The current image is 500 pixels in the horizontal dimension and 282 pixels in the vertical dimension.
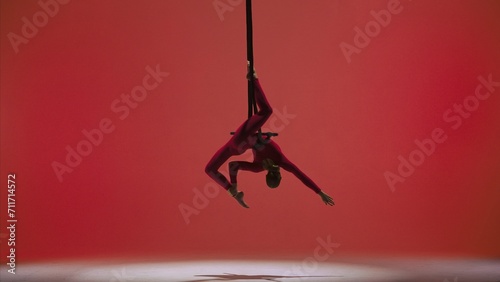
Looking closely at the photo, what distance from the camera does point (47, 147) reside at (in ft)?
29.5

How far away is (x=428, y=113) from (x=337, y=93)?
1.17 m

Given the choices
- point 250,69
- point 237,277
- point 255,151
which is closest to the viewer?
point 250,69

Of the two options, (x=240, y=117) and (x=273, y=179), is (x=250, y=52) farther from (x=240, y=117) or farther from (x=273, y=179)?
(x=240, y=117)

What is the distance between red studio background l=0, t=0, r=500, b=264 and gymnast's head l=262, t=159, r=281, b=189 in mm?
3499

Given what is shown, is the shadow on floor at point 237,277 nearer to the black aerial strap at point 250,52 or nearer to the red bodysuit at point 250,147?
the red bodysuit at point 250,147

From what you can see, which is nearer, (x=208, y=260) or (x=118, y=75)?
(x=208, y=260)

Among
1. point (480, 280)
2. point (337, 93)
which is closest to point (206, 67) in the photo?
point (337, 93)

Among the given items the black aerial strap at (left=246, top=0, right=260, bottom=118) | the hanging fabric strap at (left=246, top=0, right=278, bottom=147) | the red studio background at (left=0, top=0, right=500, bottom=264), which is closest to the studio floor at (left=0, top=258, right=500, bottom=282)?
the red studio background at (left=0, top=0, right=500, bottom=264)

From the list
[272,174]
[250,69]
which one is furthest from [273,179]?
[250,69]

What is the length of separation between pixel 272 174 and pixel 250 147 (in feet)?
0.92

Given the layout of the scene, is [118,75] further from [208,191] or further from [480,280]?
[480,280]

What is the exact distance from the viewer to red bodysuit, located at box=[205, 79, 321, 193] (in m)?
5.23

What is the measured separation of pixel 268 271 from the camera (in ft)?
24.0

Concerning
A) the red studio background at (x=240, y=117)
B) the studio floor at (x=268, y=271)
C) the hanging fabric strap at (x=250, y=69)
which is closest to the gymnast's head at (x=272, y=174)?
the hanging fabric strap at (x=250, y=69)
